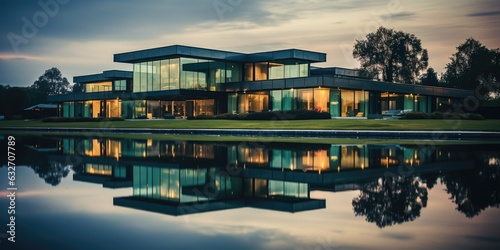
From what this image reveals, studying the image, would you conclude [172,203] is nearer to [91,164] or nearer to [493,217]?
[493,217]

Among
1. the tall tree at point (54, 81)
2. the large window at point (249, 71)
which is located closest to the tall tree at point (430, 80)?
the large window at point (249, 71)

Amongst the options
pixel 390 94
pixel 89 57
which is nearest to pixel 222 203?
pixel 390 94

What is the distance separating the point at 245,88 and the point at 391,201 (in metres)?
53.5

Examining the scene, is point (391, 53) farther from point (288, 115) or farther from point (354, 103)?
point (288, 115)

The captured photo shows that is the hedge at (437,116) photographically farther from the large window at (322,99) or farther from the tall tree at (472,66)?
the tall tree at (472,66)

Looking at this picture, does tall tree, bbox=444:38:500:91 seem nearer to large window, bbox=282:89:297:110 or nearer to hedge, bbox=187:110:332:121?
large window, bbox=282:89:297:110

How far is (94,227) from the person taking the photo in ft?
20.4

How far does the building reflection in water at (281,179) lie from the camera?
7812 millimetres

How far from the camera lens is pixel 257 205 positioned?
25.7 feet

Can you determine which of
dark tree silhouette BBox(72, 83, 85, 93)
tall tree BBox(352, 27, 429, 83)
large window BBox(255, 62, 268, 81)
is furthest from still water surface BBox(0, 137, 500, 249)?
dark tree silhouette BBox(72, 83, 85, 93)

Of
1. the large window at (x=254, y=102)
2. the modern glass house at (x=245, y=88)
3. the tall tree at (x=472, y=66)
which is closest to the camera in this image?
the modern glass house at (x=245, y=88)

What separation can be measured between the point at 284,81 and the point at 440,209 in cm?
4972

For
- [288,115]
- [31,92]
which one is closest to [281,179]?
[288,115]

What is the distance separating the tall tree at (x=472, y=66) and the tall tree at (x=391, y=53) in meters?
19.0
